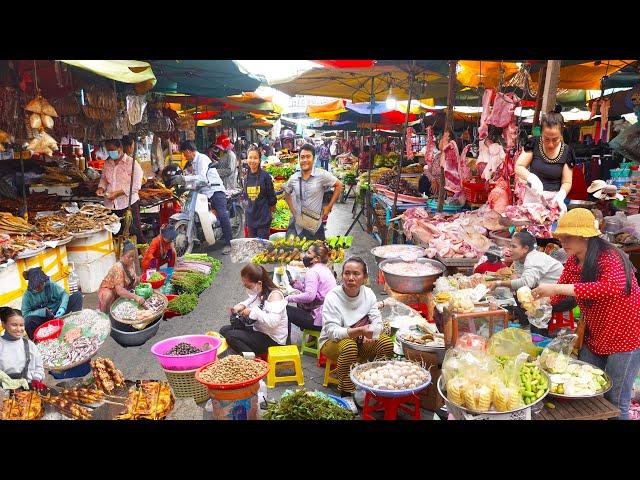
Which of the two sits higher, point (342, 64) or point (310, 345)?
point (342, 64)

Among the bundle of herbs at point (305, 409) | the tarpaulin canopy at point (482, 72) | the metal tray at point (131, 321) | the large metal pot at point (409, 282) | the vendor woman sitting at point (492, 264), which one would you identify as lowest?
the bundle of herbs at point (305, 409)

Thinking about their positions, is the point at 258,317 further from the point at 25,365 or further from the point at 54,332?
the point at 25,365

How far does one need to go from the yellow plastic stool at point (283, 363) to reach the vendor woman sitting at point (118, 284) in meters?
1.13

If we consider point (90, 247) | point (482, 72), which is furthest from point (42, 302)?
point (482, 72)

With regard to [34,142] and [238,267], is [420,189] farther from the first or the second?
[34,142]

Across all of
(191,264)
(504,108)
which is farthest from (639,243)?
(191,264)

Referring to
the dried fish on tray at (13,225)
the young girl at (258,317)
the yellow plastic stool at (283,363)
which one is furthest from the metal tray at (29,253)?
the yellow plastic stool at (283,363)

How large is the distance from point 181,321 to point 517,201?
323 centimetres

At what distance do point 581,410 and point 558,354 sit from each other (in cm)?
39

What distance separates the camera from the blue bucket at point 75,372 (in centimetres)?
368

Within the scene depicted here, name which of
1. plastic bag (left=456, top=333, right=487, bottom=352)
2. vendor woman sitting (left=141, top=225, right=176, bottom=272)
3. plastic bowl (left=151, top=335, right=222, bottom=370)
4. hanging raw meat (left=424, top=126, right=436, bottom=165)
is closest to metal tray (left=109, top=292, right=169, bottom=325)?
plastic bowl (left=151, top=335, right=222, bottom=370)

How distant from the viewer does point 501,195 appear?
16.5ft

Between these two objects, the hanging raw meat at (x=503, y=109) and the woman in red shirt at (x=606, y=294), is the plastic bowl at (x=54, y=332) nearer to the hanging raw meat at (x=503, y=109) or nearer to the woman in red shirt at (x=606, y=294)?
the woman in red shirt at (x=606, y=294)

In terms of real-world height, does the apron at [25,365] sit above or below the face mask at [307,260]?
below
